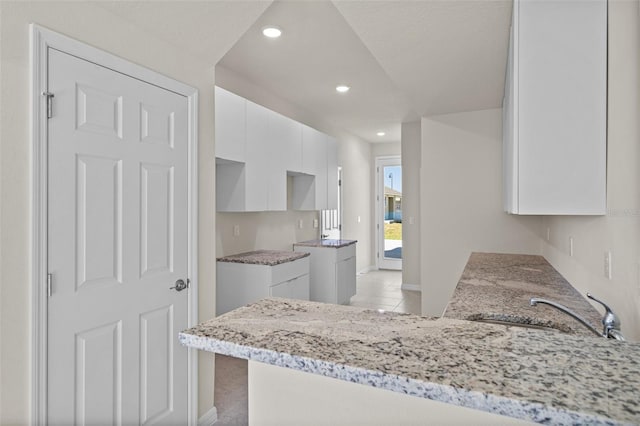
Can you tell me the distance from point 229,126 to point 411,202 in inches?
150

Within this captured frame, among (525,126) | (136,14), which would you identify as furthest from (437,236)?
(136,14)

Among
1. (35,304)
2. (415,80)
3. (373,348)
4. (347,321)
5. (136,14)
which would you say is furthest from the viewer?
(415,80)

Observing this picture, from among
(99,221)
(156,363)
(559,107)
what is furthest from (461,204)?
(99,221)

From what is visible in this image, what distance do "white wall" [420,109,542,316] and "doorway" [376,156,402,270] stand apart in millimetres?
3658

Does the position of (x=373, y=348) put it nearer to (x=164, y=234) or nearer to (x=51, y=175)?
(x=51, y=175)

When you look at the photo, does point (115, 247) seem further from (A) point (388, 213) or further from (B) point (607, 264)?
(A) point (388, 213)

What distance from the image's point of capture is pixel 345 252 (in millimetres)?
4824

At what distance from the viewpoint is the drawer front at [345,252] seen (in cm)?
465

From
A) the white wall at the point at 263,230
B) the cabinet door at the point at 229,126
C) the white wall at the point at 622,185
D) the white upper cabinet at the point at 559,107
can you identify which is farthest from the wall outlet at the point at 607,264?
the white wall at the point at 263,230

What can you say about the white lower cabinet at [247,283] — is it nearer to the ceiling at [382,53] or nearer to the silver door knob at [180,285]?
the silver door knob at [180,285]

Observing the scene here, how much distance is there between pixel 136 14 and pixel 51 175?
0.84 meters

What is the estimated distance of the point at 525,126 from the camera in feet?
5.48

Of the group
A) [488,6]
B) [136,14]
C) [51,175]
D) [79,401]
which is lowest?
[79,401]

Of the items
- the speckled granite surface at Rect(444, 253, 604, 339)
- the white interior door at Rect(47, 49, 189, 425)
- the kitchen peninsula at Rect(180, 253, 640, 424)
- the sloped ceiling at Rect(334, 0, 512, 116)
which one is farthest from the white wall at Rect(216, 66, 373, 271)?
the kitchen peninsula at Rect(180, 253, 640, 424)
